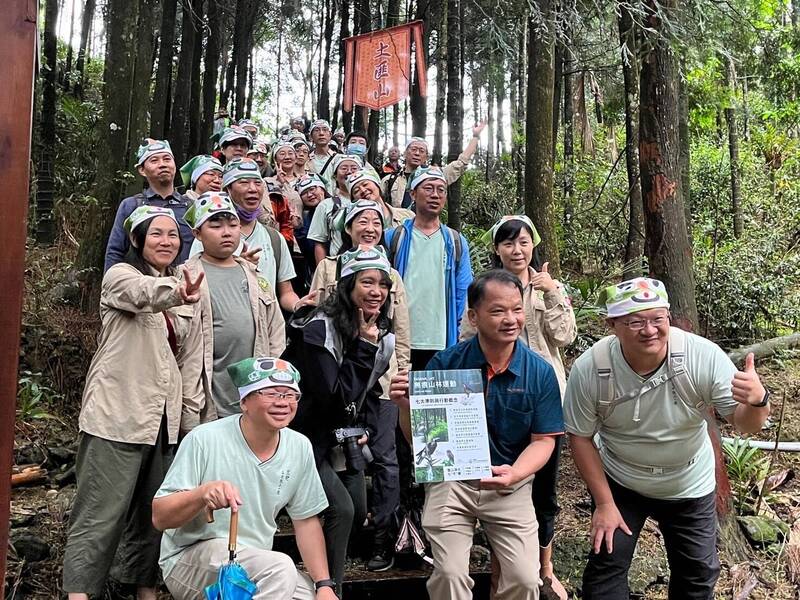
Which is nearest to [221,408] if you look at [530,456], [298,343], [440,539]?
[298,343]

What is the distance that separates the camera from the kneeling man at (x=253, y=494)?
3066mm

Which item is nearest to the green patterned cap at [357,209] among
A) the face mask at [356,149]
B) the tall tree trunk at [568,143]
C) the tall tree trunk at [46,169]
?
the face mask at [356,149]

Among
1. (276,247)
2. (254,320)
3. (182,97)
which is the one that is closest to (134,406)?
(254,320)

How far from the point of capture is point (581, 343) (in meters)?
8.01

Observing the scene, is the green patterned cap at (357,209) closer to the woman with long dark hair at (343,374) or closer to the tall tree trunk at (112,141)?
the woman with long dark hair at (343,374)

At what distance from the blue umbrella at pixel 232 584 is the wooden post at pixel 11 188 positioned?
1.07 m

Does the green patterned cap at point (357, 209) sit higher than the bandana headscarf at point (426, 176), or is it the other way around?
the bandana headscarf at point (426, 176)

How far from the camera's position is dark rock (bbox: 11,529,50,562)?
452 centimetres

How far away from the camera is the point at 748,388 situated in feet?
9.96

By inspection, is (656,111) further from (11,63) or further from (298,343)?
(11,63)

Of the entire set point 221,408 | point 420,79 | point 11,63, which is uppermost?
point 420,79

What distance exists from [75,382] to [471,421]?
4959mm

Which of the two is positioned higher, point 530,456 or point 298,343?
point 298,343

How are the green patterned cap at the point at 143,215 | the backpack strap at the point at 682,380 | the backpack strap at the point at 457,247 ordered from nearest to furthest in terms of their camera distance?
the backpack strap at the point at 682,380, the green patterned cap at the point at 143,215, the backpack strap at the point at 457,247
